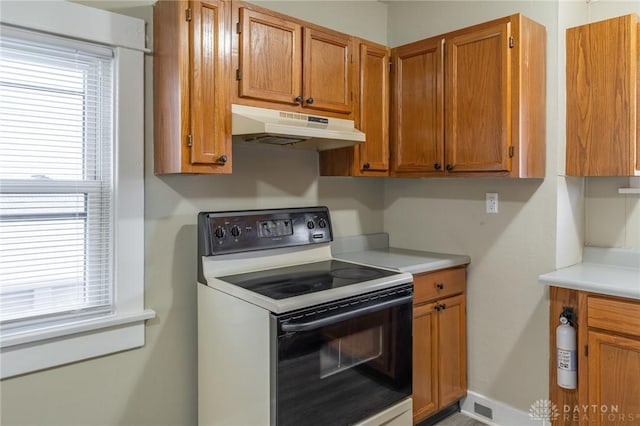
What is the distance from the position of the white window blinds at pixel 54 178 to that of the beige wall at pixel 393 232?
0.63ft

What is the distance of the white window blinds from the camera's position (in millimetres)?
1613

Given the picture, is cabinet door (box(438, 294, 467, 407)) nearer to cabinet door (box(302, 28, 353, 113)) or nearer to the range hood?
the range hood

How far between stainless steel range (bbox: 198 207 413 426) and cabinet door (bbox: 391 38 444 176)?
2.39ft

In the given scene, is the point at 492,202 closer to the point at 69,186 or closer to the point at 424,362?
the point at 424,362

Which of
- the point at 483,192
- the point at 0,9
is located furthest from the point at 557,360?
the point at 0,9

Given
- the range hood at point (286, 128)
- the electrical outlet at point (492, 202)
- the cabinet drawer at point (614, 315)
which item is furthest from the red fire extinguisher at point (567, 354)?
the range hood at point (286, 128)

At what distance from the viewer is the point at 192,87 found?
1.74 meters

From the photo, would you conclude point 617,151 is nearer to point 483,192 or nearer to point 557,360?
point 483,192

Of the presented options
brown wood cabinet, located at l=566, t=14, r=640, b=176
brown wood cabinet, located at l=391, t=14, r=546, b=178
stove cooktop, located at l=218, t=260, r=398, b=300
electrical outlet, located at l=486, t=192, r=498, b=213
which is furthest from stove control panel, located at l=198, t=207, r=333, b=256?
brown wood cabinet, located at l=566, t=14, r=640, b=176

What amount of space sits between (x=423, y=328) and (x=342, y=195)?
96 centimetres

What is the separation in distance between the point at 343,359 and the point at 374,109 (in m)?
1.42

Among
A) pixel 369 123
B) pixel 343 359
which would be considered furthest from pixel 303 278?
pixel 369 123

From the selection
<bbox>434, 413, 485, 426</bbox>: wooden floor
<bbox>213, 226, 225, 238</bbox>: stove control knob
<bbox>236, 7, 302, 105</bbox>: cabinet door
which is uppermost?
<bbox>236, 7, 302, 105</bbox>: cabinet door

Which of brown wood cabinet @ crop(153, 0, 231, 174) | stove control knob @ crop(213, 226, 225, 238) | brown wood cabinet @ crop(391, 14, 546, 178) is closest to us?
brown wood cabinet @ crop(153, 0, 231, 174)
